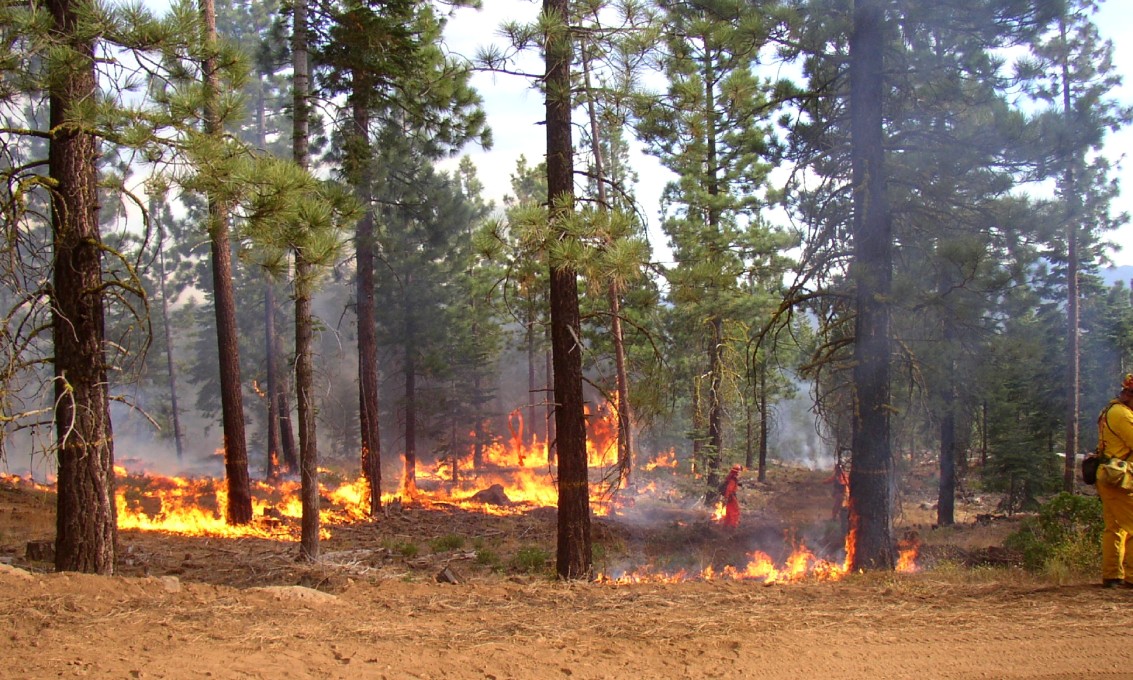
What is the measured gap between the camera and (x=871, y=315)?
9.97 meters

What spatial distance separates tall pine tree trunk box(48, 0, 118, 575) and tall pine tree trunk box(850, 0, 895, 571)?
902 cm

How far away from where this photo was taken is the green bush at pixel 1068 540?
25.6 feet

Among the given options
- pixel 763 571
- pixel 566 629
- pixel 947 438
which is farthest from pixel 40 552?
pixel 947 438

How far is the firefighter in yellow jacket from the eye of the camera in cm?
634

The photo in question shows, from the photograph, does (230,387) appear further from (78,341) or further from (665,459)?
(665,459)

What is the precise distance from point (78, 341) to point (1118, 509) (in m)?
9.81

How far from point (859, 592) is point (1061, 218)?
7.42m

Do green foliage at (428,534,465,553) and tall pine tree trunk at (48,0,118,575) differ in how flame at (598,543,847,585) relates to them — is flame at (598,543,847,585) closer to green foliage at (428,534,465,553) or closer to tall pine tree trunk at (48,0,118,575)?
green foliage at (428,534,465,553)

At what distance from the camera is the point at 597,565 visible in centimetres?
1220

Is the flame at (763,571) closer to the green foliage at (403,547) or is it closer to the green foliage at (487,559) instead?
the green foliage at (487,559)

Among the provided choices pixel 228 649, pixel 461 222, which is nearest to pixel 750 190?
pixel 461 222

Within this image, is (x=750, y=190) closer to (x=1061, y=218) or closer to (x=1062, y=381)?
(x=1061, y=218)

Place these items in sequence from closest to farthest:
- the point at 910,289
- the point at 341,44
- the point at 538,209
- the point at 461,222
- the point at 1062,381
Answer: the point at 538,209
the point at 910,289
the point at 341,44
the point at 461,222
the point at 1062,381

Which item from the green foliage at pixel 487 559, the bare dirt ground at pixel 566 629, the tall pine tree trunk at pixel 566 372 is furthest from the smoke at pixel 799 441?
the bare dirt ground at pixel 566 629
